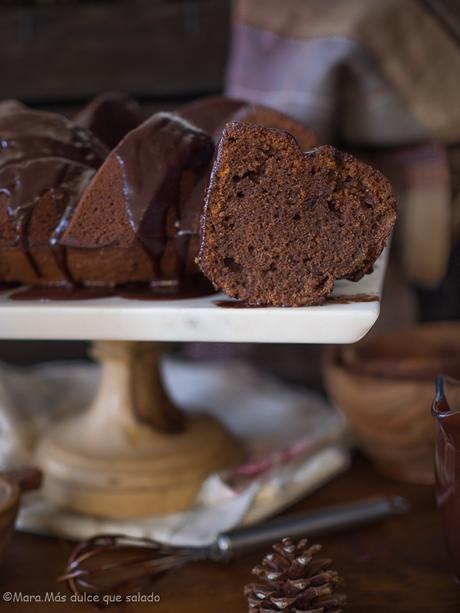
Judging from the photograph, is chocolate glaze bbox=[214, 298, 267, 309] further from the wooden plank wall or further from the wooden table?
the wooden plank wall

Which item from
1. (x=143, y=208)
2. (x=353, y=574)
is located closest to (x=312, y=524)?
(x=353, y=574)

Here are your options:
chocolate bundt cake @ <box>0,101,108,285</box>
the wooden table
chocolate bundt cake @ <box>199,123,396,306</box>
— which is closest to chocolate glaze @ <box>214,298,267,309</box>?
chocolate bundt cake @ <box>199,123,396,306</box>

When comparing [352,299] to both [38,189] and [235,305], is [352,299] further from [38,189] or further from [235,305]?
[38,189]

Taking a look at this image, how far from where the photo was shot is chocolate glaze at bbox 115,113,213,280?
0.76 metres

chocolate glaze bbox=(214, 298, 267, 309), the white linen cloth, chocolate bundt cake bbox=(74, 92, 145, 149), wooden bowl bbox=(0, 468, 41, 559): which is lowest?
the white linen cloth

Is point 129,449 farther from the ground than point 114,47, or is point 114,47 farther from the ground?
point 114,47

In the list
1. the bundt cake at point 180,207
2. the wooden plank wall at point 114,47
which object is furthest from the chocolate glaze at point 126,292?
the wooden plank wall at point 114,47

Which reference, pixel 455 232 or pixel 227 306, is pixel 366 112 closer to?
pixel 455 232

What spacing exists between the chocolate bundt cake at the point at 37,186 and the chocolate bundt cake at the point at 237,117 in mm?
156

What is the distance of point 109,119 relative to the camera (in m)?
0.91

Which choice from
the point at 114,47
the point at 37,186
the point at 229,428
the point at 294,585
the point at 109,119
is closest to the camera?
the point at 294,585

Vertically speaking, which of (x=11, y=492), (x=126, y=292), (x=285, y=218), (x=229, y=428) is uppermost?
(x=285, y=218)

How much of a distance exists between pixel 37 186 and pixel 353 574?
1.64ft

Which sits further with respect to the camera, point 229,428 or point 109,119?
point 229,428
